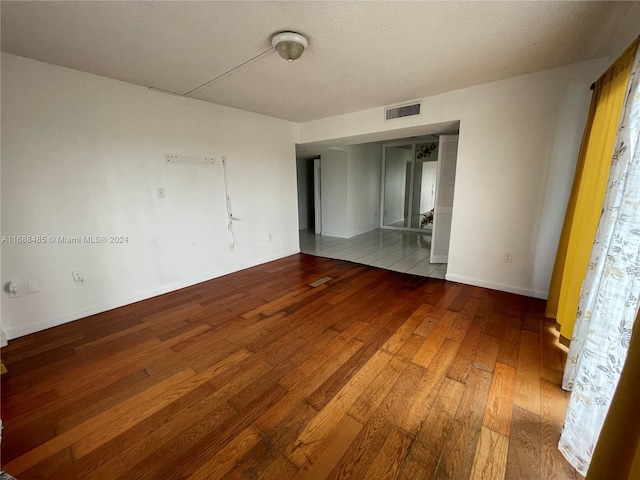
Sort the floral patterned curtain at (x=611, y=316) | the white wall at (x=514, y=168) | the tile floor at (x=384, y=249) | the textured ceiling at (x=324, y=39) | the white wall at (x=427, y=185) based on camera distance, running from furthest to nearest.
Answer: the white wall at (x=427, y=185) → the tile floor at (x=384, y=249) → the white wall at (x=514, y=168) → the textured ceiling at (x=324, y=39) → the floral patterned curtain at (x=611, y=316)

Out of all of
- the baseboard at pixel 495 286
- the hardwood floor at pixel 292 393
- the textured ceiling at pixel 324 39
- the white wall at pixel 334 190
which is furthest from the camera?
the white wall at pixel 334 190

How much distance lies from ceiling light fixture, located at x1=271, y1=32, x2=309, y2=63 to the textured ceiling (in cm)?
5

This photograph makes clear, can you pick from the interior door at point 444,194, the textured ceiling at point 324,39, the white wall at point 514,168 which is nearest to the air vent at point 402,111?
the white wall at point 514,168

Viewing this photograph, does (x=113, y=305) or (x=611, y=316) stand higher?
(x=611, y=316)

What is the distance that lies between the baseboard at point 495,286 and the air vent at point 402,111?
221 centimetres

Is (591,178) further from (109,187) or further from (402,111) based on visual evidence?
(109,187)

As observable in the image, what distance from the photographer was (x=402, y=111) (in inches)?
132

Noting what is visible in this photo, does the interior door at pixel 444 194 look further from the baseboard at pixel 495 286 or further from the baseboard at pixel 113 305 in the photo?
the baseboard at pixel 113 305

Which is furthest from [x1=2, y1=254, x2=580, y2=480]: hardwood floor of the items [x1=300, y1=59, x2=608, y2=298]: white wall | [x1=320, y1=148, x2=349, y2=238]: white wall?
[x1=320, y1=148, x2=349, y2=238]: white wall

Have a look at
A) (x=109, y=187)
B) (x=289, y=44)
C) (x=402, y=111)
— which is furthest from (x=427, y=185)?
(x=109, y=187)

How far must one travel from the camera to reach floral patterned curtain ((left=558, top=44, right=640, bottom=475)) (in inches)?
42.7

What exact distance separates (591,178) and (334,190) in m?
4.69

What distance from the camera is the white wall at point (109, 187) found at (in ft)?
7.22

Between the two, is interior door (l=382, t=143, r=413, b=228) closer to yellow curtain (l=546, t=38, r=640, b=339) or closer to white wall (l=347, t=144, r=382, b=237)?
white wall (l=347, t=144, r=382, b=237)
